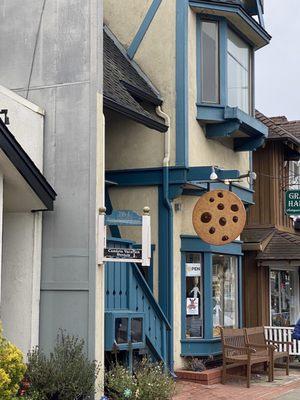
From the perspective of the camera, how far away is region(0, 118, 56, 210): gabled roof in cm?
857

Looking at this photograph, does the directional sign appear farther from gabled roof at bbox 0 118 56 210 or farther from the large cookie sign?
the large cookie sign

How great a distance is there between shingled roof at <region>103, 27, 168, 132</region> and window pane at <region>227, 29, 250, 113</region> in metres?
1.96

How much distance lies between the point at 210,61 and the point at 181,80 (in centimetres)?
115

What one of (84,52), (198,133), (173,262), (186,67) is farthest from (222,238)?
(84,52)

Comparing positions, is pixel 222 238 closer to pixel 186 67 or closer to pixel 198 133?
pixel 198 133

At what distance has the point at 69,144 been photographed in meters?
9.95

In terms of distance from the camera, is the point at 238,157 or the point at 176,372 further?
the point at 238,157

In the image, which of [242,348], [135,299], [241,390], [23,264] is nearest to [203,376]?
[241,390]

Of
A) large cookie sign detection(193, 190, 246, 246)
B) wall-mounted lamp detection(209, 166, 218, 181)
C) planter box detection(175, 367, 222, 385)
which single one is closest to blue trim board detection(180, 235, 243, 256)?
large cookie sign detection(193, 190, 246, 246)

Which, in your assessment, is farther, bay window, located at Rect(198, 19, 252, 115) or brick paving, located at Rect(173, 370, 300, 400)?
bay window, located at Rect(198, 19, 252, 115)

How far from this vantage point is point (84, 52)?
995cm

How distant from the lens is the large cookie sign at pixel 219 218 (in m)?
12.5

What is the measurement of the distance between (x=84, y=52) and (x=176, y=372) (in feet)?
20.4

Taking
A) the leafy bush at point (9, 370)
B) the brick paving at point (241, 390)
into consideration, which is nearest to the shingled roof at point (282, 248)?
the brick paving at point (241, 390)
